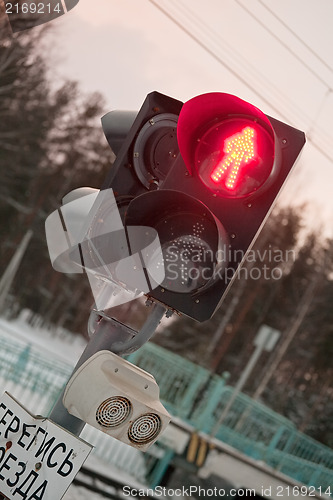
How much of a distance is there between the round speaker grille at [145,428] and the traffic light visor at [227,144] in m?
1.09

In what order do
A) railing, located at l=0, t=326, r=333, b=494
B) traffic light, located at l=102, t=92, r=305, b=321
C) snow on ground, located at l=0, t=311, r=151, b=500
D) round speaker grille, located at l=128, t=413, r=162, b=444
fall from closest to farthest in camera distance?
traffic light, located at l=102, t=92, r=305, b=321, round speaker grille, located at l=128, t=413, r=162, b=444, railing, located at l=0, t=326, r=333, b=494, snow on ground, located at l=0, t=311, r=151, b=500

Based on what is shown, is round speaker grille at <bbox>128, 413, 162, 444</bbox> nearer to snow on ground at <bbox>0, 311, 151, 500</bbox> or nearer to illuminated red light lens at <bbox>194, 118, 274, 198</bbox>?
illuminated red light lens at <bbox>194, 118, 274, 198</bbox>

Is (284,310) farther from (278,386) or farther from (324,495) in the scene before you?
(324,495)

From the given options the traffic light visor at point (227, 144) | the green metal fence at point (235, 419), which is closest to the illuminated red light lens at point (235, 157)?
the traffic light visor at point (227, 144)

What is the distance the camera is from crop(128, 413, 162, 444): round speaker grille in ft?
12.7

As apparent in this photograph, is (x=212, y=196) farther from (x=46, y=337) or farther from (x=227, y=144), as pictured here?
(x=46, y=337)

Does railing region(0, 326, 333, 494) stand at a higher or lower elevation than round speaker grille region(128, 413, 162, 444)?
lower

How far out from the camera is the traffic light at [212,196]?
367cm

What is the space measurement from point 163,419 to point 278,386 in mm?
37691

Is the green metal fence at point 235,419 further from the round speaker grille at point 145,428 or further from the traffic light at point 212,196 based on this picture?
the traffic light at point 212,196

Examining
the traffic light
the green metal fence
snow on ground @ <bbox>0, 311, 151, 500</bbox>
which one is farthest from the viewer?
snow on ground @ <bbox>0, 311, 151, 500</bbox>

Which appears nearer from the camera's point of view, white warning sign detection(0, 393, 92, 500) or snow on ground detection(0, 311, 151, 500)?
white warning sign detection(0, 393, 92, 500)

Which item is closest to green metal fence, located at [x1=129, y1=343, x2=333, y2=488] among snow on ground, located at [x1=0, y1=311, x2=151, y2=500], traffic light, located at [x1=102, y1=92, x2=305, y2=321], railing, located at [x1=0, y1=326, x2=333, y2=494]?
railing, located at [x1=0, y1=326, x2=333, y2=494]

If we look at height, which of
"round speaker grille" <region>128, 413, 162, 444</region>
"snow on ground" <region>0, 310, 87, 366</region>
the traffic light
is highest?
the traffic light
